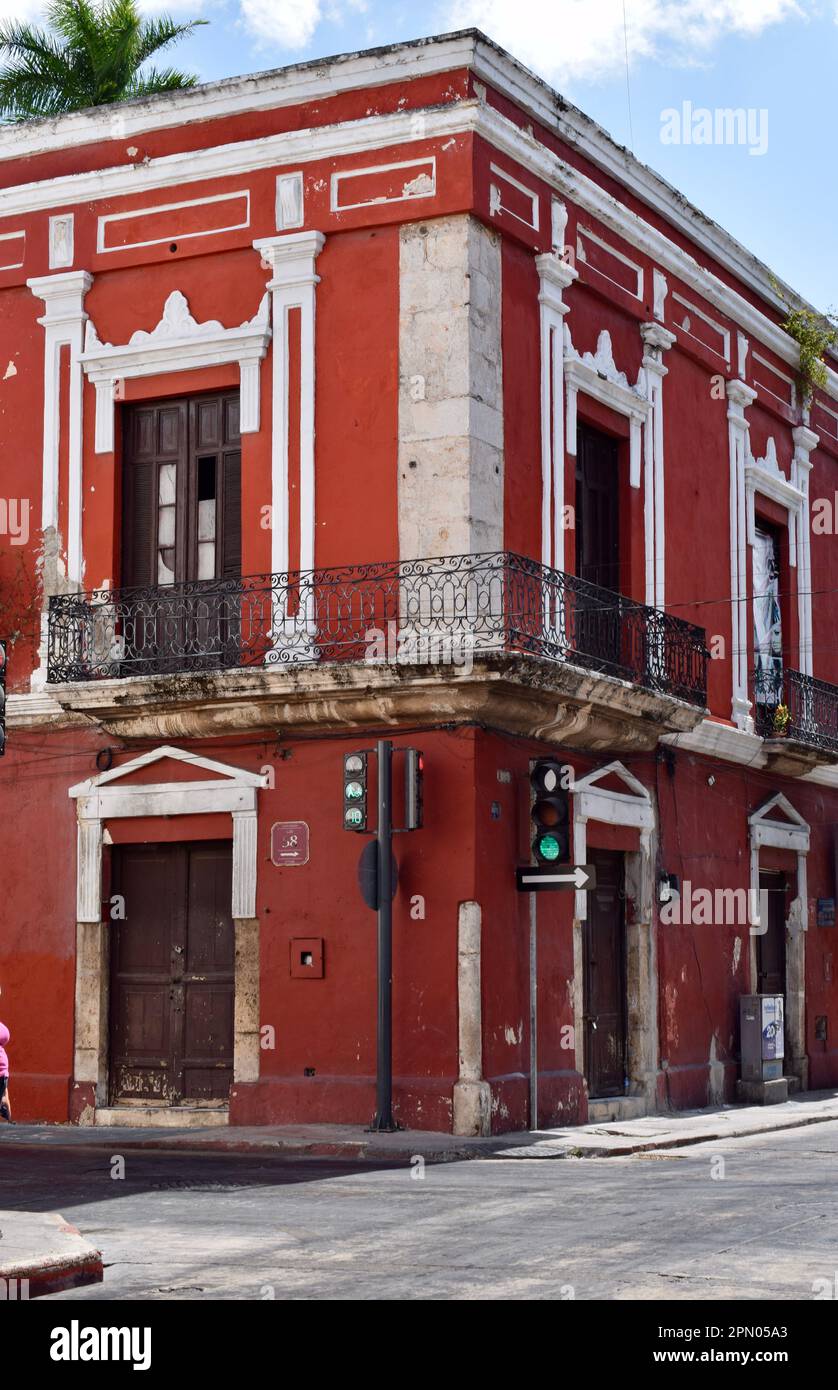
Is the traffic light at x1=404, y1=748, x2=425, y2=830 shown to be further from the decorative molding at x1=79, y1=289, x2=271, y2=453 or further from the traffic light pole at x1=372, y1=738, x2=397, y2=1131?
the decorative molding at x1=79, y1=289, x2=271, y2=453

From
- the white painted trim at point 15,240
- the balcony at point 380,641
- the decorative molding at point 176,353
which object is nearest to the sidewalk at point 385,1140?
the balcony at point 380,641

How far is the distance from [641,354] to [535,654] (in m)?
5.11

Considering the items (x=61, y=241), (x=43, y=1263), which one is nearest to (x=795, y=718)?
(x=61, y=241)

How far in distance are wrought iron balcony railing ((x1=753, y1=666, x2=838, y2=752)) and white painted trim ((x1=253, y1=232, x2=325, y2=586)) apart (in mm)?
7001

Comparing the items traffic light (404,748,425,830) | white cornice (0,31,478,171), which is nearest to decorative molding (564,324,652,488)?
white cornice (0,31,478,171)

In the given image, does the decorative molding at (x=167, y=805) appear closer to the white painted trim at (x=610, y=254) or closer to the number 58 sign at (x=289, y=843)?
the number 58 sign at (x=289, y=843)

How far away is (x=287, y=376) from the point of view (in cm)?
1727

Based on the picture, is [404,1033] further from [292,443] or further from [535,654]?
[292,443]

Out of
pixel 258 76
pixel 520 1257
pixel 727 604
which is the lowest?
pixel 520 1257

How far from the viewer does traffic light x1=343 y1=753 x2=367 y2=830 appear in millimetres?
15656

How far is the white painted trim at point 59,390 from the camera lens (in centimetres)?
1828

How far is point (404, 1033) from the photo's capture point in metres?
15.9
